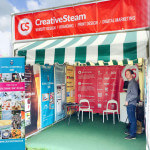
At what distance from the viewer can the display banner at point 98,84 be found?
8.11 m

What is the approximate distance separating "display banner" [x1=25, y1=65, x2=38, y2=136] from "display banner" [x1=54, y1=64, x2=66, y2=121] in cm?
138

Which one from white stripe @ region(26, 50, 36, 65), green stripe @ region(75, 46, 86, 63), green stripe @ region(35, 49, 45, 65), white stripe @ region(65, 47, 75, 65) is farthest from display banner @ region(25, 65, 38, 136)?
green stripe @ region(75, 46, 86, 63)

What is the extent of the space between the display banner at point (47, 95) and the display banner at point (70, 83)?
1.44 metres

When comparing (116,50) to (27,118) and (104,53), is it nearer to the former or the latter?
(104,53)

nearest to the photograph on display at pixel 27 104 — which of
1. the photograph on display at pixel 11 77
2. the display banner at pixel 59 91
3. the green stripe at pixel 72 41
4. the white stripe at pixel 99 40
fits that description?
the photograph on display at pixel 11 77

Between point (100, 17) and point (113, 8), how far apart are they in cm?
35

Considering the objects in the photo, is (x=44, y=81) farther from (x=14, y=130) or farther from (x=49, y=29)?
(x=14, y=130)

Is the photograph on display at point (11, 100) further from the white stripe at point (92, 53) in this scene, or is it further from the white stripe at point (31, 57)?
the white stripe at point (92, 53)

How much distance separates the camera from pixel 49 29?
A: 4.95 meters

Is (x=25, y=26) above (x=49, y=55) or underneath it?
above

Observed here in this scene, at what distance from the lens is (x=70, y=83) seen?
8156 millimetres

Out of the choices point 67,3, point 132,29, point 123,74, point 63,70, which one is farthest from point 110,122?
point 67,3

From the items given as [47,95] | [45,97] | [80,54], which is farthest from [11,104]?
[47,95]

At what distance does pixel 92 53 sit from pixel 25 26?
7.96 ft
